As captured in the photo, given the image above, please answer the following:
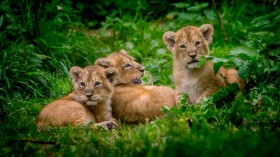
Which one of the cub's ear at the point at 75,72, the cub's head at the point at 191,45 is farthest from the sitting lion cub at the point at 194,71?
the cub's ear at the point at 75,72

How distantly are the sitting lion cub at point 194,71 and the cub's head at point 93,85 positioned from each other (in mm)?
1020

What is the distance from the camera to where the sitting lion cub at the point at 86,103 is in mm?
7473

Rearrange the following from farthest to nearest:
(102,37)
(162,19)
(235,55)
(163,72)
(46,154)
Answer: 1. (162,19)
2. (102,37)
3. (163,72)
4. (235,55)
5. (46,154)

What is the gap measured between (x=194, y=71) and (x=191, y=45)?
374mm

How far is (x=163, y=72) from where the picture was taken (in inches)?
385

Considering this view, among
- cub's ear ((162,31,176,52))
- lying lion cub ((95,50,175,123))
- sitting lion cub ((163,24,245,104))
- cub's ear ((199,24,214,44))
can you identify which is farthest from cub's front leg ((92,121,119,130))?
cub's ear ((199,24,214,44))

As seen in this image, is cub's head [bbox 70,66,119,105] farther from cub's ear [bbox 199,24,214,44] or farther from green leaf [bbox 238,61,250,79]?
green leaf [bbox 238,61,250,79]

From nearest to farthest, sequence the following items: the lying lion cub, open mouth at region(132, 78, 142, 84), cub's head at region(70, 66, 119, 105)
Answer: the lying lion cub
cub's head at region(70, 66, 119, 105)
open mouth at region(132, 78, 142, 84)

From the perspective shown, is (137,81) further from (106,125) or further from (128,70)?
(106,125)

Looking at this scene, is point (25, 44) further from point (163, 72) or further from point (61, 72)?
point (163, 72)

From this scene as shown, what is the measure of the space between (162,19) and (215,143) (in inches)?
341

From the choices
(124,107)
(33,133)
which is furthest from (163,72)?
(33,133)

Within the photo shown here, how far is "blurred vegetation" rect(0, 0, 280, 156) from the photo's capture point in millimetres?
5383

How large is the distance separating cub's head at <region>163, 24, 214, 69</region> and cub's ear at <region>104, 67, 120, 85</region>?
93 centimetres
